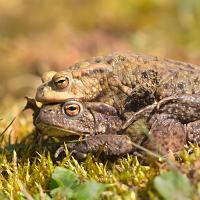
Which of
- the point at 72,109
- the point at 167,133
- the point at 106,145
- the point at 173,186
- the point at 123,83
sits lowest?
the point at 173,186

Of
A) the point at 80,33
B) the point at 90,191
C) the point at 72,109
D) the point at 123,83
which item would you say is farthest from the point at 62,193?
the point at 80,33

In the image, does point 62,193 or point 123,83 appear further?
point 123,83

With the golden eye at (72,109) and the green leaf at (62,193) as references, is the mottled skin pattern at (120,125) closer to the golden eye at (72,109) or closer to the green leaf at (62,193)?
the golden eye at (72,109)

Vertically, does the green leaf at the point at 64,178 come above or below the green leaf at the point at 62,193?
above

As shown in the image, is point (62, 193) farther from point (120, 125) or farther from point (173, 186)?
point (120, 125)

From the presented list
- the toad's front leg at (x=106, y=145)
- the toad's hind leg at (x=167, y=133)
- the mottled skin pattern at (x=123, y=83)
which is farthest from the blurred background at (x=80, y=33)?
the toad's hind leg at (x=167, y=133)
